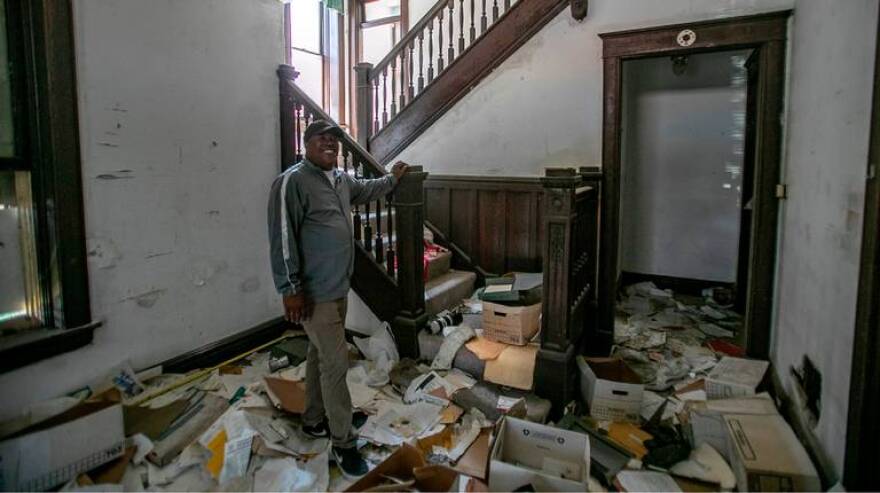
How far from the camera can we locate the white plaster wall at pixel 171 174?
7.95 feet

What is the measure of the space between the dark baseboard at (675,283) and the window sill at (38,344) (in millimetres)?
4219

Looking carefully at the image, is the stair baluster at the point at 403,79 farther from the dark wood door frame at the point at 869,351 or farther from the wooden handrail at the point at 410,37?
the dark wood door frame at the point at 869,351

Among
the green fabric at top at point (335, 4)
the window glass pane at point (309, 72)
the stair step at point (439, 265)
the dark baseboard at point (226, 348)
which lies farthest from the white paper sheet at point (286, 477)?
the green fabric at top at point (335, 4)

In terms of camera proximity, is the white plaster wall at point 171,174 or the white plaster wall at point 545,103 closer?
the white plaster wall at point 171,174

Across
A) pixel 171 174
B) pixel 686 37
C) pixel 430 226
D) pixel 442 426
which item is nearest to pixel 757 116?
pixel 686 37

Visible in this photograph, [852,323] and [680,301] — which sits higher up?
[852,323]

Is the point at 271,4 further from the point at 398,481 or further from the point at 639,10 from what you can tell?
the point at 398,481

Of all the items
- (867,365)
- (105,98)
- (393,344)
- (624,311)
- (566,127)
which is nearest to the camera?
(867,365)

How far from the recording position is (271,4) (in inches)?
129

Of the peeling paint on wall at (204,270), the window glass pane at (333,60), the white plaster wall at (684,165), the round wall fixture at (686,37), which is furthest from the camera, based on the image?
the window glass pane at (333,60)

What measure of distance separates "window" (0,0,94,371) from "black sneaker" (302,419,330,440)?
3.77ft

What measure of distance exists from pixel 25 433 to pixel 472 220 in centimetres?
322

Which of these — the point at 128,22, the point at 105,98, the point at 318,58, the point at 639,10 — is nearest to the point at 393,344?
the point at 105,98

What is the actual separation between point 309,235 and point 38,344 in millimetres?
1288
